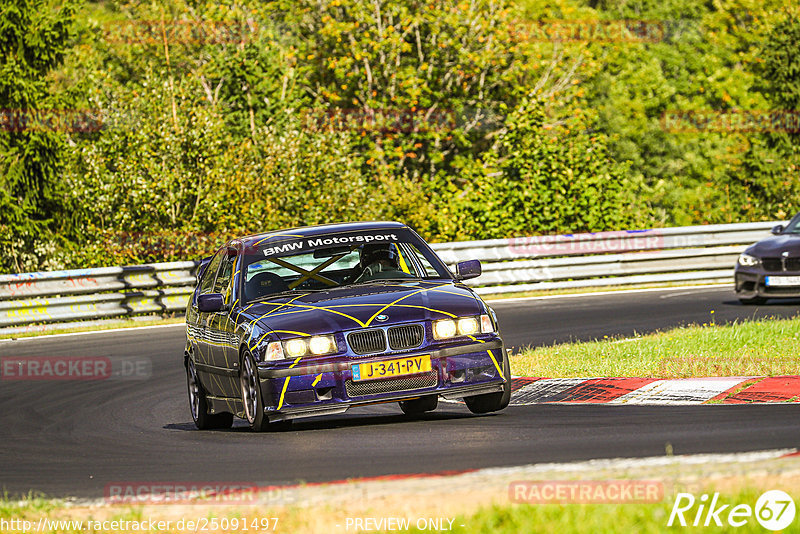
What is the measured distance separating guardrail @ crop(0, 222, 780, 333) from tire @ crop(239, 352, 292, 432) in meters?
12.7

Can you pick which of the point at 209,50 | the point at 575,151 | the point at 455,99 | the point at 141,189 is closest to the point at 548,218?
the point at 575,151

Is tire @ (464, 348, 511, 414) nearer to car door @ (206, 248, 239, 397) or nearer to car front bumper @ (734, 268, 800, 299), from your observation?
car door @ (206, 248, 239, 397)

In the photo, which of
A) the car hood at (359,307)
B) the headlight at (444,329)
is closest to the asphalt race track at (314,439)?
the headlight at (444,329)

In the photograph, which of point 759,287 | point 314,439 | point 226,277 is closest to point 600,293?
point 759,287

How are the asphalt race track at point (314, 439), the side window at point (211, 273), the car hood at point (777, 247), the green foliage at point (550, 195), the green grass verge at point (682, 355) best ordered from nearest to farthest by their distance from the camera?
the asphalt race track at point (314, 439)
the green grass verge at point (682, 355)
the side window at point (211, 273)
the car hood at point (777, 247)
the green foliage at point (550, 195)

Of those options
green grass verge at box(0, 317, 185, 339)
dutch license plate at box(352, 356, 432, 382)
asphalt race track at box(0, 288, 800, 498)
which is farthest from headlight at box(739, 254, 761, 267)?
dutch license plate at box(352, 356, 432, 382)

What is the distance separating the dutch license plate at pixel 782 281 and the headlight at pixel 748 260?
1.08 feet

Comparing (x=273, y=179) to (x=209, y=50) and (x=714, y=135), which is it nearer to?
(x=209, y=50)

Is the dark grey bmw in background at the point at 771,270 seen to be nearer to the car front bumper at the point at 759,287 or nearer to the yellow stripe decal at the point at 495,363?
the car front bumper at the point at 759,287

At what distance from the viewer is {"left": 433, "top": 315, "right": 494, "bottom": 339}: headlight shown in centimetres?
908

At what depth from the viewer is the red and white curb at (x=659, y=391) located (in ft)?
30.9

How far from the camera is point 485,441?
795cm

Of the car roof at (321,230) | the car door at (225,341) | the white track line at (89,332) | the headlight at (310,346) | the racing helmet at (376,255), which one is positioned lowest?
the white track line at (89,332)

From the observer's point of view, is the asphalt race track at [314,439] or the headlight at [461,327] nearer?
the asphalt race track at [314,439]
